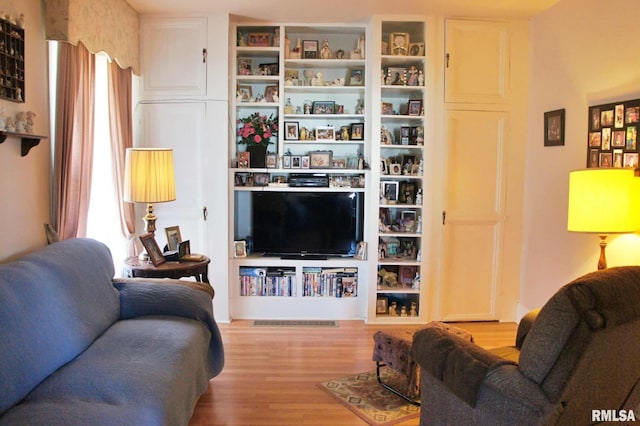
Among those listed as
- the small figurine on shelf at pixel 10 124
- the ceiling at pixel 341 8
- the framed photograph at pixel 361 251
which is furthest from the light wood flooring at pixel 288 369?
the ceiling at pixel 341 8

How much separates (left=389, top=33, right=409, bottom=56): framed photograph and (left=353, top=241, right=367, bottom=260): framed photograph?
1.72 m

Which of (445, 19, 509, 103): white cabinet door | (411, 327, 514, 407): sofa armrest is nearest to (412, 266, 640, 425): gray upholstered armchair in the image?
(411, 327, 514, 407): sofa armrest

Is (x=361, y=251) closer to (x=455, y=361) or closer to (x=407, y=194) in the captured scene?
(x=407, y=194)

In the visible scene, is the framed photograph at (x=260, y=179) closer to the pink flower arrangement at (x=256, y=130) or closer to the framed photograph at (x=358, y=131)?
the pink flower arrangement at (x=256, y=130)

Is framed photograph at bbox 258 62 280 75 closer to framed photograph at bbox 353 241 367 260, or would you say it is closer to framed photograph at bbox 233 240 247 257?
framed photograph at bbox 233 240 247 257

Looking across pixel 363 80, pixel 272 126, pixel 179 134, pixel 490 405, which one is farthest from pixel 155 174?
pixel 490 405

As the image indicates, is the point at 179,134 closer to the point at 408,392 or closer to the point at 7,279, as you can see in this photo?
the point at 7,279

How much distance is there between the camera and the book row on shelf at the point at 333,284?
4.59 metres

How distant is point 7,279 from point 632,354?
100.0 inches

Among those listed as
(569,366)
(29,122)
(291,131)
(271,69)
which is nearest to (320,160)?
(291,131)

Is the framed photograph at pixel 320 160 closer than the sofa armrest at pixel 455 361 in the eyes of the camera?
No

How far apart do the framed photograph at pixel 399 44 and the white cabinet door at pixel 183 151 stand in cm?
174

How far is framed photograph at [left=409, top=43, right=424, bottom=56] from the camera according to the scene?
14.6 feet

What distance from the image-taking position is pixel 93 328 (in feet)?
8.46
